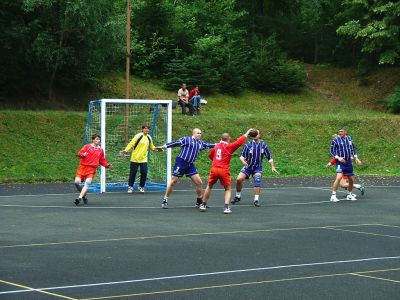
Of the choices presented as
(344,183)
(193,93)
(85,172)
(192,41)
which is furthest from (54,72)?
(344,183)

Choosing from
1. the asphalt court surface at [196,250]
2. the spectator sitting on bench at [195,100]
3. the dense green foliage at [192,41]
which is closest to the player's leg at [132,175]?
the asphalt court surface at [196,250]

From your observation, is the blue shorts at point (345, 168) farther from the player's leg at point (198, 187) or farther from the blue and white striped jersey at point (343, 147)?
the player's leg at point (198, 187)

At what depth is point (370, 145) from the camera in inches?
1604

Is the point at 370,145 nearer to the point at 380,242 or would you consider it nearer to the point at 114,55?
the point at 114,55

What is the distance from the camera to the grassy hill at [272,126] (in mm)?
33281

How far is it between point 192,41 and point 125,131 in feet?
73.6

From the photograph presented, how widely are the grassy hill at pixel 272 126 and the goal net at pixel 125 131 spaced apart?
274 cm

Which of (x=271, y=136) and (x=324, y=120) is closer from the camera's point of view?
(x=271, y=136)

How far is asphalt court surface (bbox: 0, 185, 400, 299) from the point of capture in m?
10.6

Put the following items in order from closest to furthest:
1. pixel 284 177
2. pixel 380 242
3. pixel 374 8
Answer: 1. pixel 380 242
2. pixel 284 177
3. pixel 374 8

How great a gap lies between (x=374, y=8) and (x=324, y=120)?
10.1 meters

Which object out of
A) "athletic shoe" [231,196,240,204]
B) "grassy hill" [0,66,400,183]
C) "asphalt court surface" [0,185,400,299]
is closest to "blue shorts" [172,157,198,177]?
"asphalt court surface" [0,185,400,299]

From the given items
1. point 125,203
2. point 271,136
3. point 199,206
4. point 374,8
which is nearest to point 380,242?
point 199,206

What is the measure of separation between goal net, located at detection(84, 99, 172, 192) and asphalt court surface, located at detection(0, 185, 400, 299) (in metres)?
4.31
